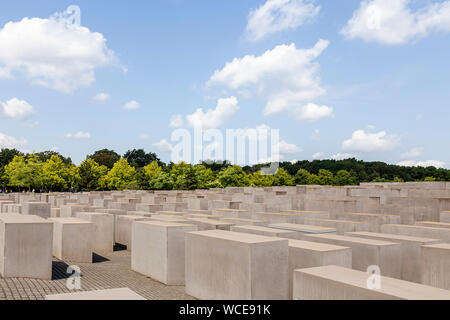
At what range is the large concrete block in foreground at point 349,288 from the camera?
5016 millimetres

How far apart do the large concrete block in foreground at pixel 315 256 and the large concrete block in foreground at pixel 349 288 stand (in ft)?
4.73

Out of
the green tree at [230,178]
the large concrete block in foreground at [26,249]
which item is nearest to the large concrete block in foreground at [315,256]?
the large concrete block in foreground at [26,249]

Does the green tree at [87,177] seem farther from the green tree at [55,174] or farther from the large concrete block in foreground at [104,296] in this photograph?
the large concrete block in foreground at [104,296]

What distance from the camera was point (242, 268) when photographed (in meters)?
7.62

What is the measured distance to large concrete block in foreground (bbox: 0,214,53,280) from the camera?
929 cm

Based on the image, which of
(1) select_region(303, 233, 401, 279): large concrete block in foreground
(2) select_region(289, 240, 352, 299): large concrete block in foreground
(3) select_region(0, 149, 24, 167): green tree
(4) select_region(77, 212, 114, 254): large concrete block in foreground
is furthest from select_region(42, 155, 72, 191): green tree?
(2) select_region(289, 240, 352, 299): large concrete block in foreground

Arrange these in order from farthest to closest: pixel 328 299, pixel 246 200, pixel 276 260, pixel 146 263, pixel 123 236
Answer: pixel 246 200, pixel 123 236, pixel 146 263, pixel 276 260, pixel 328 299

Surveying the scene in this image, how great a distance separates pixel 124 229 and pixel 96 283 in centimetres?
694

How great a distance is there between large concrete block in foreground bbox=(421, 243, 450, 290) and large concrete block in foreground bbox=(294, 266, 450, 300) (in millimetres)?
3170

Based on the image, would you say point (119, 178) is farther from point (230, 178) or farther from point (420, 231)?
point (420, 231)

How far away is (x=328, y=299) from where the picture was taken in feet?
18.5
